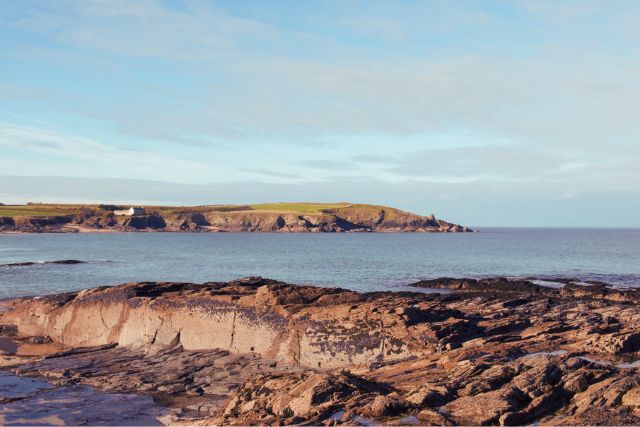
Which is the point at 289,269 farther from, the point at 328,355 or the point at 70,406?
the point at 70,406

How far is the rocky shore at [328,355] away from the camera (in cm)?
1587

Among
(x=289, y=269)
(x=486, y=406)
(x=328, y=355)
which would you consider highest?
(x=486, y=406)

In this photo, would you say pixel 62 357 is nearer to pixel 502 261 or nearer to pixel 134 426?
pixel 134 426

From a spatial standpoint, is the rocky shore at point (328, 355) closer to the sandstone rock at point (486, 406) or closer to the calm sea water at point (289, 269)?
the sandstone rock at point (486, 406)

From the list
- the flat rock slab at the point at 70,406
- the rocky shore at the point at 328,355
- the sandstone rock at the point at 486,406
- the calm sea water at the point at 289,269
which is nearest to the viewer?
the sandstone rock at the point at 486,406

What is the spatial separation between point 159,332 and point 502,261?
3235 inches

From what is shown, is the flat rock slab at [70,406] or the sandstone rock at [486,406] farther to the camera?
the flat rock slab at [70,406]

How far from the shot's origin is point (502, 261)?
100625 millimetres

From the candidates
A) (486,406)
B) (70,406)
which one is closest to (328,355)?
(486,406)

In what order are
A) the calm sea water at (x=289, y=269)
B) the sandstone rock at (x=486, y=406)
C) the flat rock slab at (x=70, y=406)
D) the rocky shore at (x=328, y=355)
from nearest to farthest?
1. the sandstone rock at (x=486, y=406)
2. the rocky shore at (x=328, y=355)
3. the flat rock slab at (x=70, y=406)
4. the calm sea water at (x=289, y=269)

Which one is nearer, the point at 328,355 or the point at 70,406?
the point at 70,406

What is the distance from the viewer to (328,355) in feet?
82.3

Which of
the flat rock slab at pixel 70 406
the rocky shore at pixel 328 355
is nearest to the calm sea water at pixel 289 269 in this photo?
the rocky shore at pixel 328 355

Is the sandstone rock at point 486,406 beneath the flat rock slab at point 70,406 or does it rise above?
above
